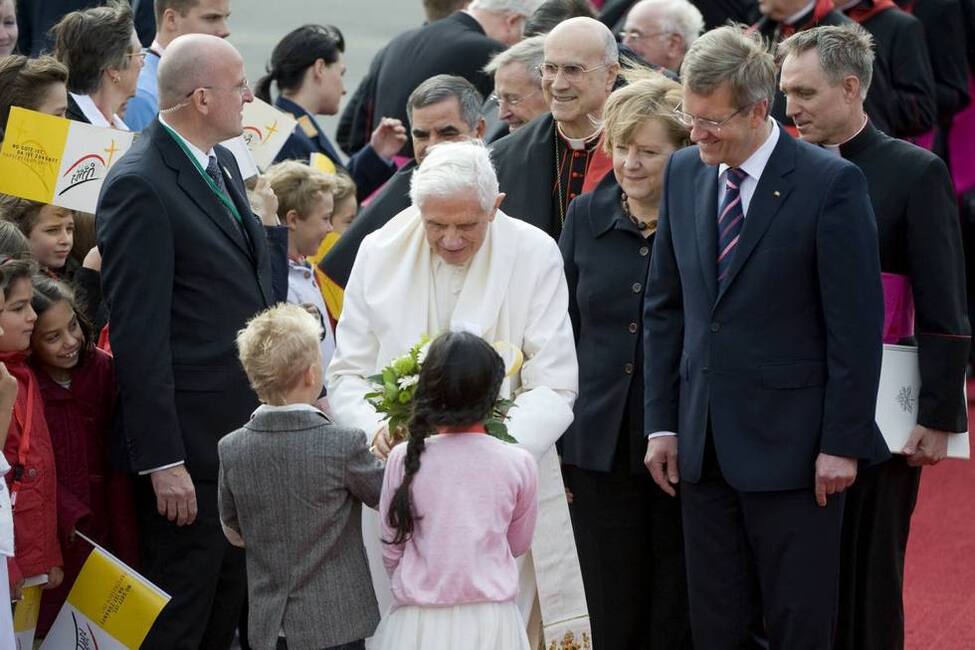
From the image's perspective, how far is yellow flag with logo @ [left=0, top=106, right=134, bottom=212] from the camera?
198 inches

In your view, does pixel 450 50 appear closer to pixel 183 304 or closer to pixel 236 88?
pixel 236 88

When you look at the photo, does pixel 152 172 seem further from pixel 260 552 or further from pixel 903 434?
pixel 903 434

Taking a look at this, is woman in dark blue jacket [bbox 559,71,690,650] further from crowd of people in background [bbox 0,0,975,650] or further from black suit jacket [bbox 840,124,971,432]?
black suit jacket [bbox 840,124,971,432]

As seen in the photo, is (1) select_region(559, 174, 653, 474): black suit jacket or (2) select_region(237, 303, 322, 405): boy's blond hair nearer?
(2) select_region(237, 303, 322, 405): boy's blond hair

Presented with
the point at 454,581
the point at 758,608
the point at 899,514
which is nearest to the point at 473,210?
the point at 454,581

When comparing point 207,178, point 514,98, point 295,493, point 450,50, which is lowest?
point 295,493

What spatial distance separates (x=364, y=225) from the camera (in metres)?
5.63

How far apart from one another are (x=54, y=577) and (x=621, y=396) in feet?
5.74

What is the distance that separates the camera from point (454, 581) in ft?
12.3

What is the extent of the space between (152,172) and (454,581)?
1.66m

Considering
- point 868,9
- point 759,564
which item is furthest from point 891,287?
point 868,9

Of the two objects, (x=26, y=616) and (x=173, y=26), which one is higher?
(x=173, y=26)

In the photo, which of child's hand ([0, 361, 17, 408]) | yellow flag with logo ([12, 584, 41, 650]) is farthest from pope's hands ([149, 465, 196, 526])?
child's hand ([0, 361, 17, 408])

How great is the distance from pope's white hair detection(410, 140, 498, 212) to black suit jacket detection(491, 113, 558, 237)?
113cm
